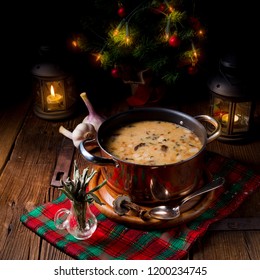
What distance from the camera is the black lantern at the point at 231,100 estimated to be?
1.85 m

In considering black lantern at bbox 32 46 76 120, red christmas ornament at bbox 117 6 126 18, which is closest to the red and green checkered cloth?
black lantern at bbox 32 46 76 120

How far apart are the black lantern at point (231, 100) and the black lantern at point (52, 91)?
1.87 ft

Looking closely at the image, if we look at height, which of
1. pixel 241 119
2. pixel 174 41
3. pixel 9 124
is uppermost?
pixel 174 41

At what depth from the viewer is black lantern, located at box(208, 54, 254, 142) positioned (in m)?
1.85

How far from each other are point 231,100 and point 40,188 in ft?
2.45

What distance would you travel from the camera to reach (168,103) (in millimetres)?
2213

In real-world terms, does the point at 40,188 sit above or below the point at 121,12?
below

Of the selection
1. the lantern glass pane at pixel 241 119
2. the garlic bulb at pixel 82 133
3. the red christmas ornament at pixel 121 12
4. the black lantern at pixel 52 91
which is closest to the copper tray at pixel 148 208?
the garlic bulb at pixel 82 133

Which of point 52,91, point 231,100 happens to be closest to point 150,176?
point 231,100

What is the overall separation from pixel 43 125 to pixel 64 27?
518 mm

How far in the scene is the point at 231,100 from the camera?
6.12 feet

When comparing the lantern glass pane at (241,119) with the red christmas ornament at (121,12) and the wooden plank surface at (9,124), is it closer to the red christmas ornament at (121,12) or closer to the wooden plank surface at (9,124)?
the red christmas ornament at (121,12)

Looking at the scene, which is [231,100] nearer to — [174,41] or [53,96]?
[174,41]
